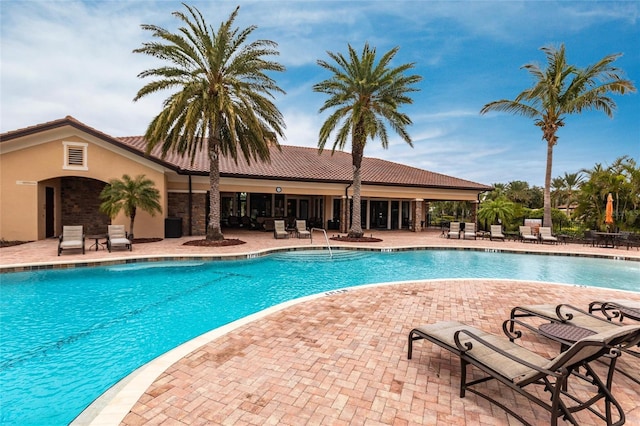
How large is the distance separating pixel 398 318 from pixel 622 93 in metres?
20.9

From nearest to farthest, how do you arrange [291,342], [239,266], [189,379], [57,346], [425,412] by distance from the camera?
1. [425,412]
2. [189,379]
3. [291,342]
4. [57,346]
5. [239,266]

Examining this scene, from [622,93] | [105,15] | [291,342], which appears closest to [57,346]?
[291,342]

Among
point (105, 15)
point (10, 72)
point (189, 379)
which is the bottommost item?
point (189, 379)

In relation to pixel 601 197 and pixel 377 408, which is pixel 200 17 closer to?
pixel 377 408

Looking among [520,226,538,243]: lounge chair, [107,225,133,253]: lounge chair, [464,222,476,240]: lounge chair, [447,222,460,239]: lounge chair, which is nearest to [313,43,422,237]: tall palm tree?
[447,222,460,239]: lounge chair

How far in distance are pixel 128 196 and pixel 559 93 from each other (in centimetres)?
2513

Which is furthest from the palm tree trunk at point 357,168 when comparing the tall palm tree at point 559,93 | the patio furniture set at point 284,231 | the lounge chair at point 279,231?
the tall palm tree at point 559,93

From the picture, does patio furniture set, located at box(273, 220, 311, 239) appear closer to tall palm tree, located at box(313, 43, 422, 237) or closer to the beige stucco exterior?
tall palm tree, located at box(313, 43, 422, 237)

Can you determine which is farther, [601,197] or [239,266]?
[601,197]

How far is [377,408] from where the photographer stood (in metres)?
3.01

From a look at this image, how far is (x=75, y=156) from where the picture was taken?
1503 centimetres

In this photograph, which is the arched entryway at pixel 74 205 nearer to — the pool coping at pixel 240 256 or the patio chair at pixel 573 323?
the pool coping at pixel 240 256

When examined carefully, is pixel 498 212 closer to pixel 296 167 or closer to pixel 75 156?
pixel 296 167

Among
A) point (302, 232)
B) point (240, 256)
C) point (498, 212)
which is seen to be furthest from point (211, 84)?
point (498, 212)
